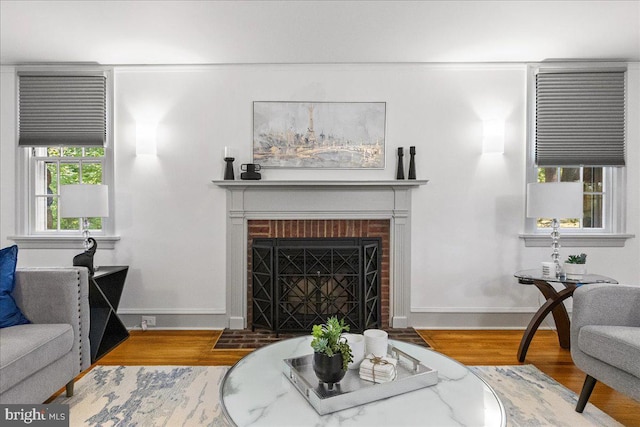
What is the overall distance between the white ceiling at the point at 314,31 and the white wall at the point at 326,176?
0.19 metres

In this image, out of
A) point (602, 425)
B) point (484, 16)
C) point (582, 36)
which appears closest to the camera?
point (602, 425)

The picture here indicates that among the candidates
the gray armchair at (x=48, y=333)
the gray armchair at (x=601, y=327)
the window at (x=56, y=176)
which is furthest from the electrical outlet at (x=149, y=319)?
the gray armchair at (x=601, y=327)

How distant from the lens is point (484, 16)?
2.45 meters

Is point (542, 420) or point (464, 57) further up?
point (464, 57)

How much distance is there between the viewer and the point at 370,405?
4.07 feet

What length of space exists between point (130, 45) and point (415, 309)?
10.8 ft

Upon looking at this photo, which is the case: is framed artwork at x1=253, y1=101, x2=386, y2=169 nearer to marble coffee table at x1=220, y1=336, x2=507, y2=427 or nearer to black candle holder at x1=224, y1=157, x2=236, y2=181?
black candle holder at x1=224, y1=157, x2=236, y2=181

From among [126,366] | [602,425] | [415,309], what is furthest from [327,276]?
[602,425]

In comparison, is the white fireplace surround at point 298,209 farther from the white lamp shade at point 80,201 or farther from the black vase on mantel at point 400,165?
the white lamp shade at point 80,201

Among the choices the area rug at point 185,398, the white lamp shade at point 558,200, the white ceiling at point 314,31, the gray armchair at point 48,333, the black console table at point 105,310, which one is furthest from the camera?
the white lamp shade at point 558,200

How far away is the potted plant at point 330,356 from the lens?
1.30 metres

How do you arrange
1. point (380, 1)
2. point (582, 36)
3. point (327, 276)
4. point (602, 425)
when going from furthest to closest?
point (327, 276), point (582, 36), point (380, 1), point (602, 425)

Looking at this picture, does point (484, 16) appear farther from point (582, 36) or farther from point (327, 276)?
point (327, 276)

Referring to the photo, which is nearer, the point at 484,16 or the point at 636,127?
the point at 484,16
